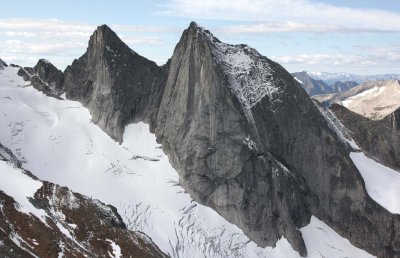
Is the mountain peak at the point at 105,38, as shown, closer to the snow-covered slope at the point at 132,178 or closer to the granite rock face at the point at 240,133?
the granite rock face at the point at 240,133

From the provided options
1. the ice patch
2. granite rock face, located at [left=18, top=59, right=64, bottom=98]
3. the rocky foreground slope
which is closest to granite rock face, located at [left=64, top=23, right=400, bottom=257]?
the rocky foreground slope

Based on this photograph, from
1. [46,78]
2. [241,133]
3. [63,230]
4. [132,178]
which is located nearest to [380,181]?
[241,133]

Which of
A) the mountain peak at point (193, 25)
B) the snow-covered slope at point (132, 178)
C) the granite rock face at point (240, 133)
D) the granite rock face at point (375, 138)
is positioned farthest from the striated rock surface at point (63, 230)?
the granite rock face at point (375, 138)

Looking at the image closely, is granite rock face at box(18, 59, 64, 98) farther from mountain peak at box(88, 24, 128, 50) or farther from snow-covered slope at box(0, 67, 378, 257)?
mountain peak at box(88, 24, 128, 50)

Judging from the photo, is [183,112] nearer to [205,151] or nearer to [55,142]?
[205,151]

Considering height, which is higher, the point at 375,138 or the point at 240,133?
the point at 240,133

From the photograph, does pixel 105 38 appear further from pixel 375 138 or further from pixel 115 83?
pixel 375 138
